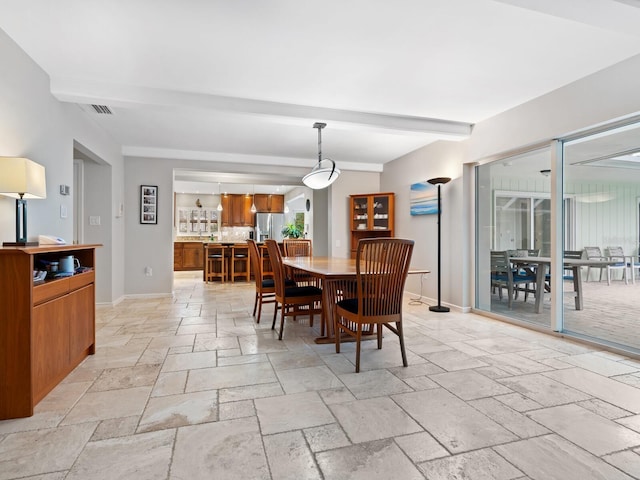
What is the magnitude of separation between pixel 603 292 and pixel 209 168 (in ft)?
18.0

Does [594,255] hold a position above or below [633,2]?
below

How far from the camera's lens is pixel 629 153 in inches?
120

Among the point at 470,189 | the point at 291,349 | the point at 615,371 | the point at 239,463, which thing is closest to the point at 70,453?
the point at 239,463

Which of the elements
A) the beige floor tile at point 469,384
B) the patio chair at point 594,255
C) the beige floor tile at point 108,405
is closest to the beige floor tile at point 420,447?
the beige floor tile at point 469,384

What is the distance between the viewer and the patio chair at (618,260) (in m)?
3.15

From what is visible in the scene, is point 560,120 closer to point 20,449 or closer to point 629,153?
point 629,153

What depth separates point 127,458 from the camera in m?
1.58

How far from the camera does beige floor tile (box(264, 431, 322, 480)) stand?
1.48 metres

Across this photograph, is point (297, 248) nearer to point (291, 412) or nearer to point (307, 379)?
point (307, 379)

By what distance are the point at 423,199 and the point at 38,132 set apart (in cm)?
465

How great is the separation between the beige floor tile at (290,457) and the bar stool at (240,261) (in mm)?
6246

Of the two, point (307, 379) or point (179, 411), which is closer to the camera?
point (179, 411)

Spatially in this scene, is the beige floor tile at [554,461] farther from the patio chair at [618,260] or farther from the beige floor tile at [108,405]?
the patio chair at [618,260]

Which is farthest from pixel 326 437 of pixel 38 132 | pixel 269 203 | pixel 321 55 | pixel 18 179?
pixel 269 203
